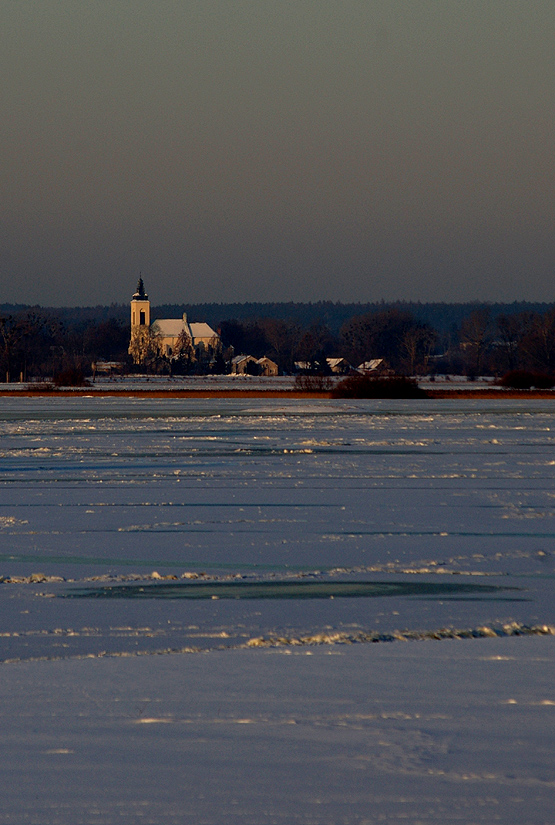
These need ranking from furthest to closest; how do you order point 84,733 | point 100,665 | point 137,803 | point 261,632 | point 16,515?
point 16,515, point 261,632, point 100,665, point 84,733, point 137,803

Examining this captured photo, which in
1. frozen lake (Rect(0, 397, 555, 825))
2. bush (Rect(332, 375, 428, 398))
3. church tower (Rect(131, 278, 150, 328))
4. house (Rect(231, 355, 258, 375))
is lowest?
frozen lake (Rect(0, 397, 555, 825))

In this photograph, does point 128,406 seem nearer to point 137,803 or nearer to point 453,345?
point 137,803

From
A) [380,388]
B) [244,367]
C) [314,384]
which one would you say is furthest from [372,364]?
[380,388]

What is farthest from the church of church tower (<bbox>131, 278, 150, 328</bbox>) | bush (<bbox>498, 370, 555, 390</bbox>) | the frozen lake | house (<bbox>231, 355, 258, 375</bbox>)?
the frozen lake

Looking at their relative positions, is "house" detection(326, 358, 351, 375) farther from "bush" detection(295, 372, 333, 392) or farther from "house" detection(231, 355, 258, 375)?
"bush" detection(295, 372, 333, 392)

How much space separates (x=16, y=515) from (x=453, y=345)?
614 ft

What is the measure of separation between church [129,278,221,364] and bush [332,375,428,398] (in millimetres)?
71363

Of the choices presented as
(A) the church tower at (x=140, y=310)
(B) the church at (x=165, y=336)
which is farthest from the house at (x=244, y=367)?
(A) the church tower at (x=140, y=310)

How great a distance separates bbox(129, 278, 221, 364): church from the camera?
409 feet

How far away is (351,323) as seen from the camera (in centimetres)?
14538

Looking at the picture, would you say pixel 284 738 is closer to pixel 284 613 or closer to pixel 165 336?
pixel 284 613

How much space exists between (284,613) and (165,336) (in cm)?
15518

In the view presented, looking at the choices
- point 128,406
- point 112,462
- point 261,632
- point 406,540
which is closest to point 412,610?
point 261,632

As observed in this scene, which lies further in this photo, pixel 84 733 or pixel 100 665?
pixel 100 665
